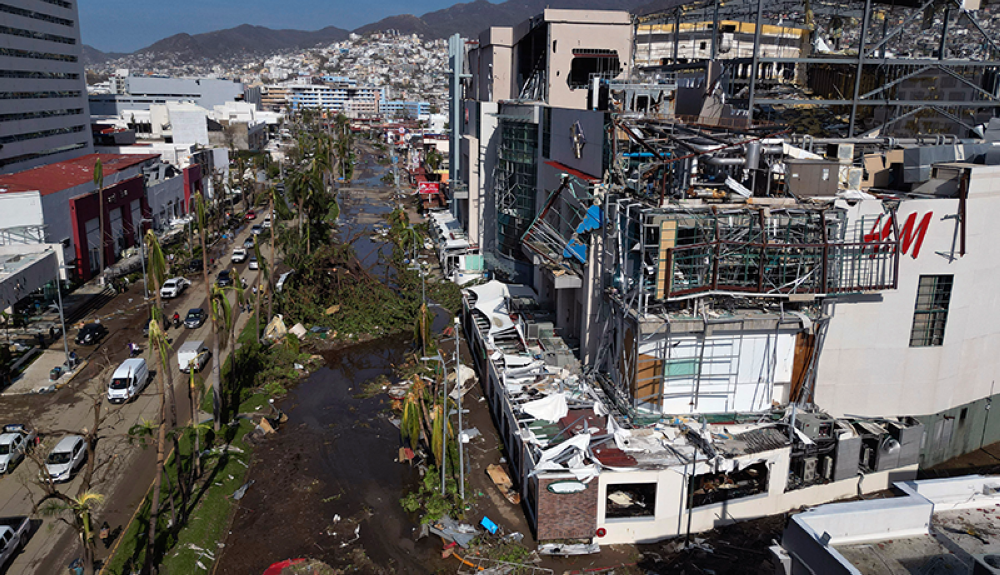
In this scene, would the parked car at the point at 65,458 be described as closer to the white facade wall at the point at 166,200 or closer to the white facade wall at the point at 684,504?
the white facade wall at the point at 684,504

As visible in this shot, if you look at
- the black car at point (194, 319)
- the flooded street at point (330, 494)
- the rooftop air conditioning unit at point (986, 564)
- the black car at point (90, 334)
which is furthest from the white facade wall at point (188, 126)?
the rooftop air conditioning unit at point (986, 564)

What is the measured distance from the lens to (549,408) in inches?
915

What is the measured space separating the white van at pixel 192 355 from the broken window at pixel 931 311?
30.4 metres

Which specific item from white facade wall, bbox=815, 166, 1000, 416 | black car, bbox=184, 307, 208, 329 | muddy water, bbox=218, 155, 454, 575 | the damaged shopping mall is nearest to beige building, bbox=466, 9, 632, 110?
the damaged shopping mall

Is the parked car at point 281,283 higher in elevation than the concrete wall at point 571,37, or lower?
lower

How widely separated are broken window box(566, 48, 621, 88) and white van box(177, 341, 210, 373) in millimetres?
26273

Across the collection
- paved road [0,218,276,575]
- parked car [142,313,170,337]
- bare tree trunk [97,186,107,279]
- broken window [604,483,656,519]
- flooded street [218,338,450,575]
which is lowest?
flooded street [218,338,450,575]

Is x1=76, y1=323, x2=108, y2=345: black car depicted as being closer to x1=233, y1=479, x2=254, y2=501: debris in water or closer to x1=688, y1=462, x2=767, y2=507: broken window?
x1=233, y1=479, x2=254, y2=501: debris in water

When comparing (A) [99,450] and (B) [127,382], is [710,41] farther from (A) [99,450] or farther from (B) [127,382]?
(A) [99,450]

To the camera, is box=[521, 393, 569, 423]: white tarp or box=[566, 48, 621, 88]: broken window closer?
box=[521, 393, 569, 423]: white tarp

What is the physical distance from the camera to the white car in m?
42.9

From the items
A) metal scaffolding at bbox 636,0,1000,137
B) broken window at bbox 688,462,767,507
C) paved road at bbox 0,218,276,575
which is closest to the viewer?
paved road at bbox 0,218,276,575

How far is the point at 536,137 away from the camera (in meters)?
37.8

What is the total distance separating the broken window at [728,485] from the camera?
21453 mm
